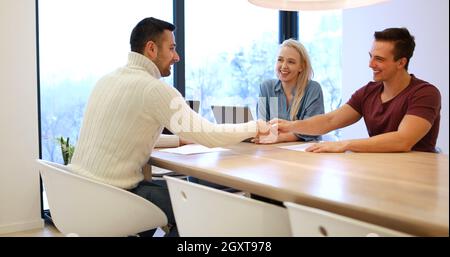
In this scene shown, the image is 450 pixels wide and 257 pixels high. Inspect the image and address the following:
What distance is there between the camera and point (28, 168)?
10.7 ft

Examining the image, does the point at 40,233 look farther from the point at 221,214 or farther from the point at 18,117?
the point at 221,214

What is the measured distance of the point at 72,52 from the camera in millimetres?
3492

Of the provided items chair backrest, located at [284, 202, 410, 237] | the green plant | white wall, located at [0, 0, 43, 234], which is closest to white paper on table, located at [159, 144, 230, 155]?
chair backrest, located at [284, 202, 410, 237]

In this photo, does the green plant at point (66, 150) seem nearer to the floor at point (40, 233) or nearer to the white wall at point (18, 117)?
the white wall at point (18, 117)

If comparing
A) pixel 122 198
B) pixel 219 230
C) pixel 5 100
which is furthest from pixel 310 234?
pixel 5 100

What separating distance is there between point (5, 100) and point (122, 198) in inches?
79.3

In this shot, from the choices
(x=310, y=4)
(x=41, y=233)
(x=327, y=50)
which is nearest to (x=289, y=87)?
(x=310, y=4)

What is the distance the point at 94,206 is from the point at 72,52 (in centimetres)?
223

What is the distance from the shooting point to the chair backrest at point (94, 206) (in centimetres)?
158

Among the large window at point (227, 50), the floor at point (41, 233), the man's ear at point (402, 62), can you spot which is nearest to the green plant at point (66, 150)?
the floor at point (41, 233)

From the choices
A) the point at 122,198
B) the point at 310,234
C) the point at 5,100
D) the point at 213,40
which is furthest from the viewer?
the point at 213,40

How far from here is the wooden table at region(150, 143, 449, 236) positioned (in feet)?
2.79

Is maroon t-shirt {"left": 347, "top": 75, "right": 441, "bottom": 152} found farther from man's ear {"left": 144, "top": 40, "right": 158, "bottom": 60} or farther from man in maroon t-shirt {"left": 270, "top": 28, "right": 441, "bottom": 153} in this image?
Answer: man's ear {"left": 144, "top": 40, "right": 158, "bottom": 60}

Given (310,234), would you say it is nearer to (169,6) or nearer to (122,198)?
(122,198)
